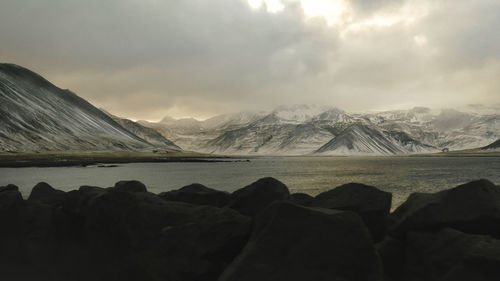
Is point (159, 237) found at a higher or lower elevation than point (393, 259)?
higher

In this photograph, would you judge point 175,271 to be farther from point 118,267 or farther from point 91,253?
point 91,253

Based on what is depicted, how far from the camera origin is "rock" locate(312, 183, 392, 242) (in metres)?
12.0

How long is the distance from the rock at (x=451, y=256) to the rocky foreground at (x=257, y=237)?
0.07 ft

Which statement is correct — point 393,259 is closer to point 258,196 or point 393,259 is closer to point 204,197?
point 258,196

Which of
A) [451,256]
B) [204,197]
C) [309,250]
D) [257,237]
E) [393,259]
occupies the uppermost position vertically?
[204,197]

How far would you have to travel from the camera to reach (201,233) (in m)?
10.5

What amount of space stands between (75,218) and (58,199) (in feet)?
17.2

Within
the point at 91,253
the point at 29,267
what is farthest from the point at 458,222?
the point at 29,267

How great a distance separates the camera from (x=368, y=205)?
12.0m

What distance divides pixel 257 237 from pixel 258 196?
18.2 feet

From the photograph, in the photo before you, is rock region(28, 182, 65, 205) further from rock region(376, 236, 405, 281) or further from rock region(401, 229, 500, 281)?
rock region(401, 229, 500, 281)

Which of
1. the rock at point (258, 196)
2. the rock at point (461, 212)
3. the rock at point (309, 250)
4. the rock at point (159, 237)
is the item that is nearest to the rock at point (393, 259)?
the rock at point (461, 212)

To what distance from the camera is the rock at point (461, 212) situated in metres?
9.95

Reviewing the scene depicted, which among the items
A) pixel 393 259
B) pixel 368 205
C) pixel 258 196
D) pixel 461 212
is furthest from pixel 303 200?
pixel 461 212
